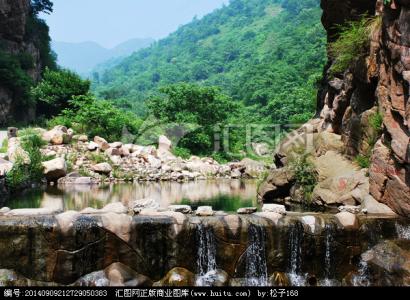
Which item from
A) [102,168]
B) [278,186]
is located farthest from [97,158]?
[278,186]

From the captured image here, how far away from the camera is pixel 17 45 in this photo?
28484 millimetres

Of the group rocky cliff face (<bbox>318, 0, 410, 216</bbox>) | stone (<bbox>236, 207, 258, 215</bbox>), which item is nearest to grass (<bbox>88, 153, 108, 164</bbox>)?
rocky cliff face (<bbox>318, 0, 410, 216</bbox>)

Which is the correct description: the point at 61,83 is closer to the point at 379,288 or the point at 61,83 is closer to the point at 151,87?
the point at 379,288

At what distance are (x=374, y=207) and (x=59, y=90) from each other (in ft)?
72.3

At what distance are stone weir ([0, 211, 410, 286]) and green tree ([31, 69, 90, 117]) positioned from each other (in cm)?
2046

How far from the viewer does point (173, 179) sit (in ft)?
60.7

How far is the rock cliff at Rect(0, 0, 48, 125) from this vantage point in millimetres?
25633

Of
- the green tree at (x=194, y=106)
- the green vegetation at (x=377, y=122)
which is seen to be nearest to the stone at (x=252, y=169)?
the green tree at (x=194, y=106)

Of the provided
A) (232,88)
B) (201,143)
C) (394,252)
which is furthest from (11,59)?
(232,88)

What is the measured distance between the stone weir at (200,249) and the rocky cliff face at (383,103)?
1028 millimetres

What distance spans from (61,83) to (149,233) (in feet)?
71.5

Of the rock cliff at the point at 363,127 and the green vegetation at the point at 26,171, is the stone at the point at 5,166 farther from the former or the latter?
the rock cliff at the point at 363,127

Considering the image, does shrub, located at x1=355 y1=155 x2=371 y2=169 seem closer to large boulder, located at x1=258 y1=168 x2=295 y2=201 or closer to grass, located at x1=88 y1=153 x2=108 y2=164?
large boulder, located at x1=258 y1=168 x2=295 y2=201

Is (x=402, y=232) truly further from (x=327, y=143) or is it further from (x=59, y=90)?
(x=59, y=90)
